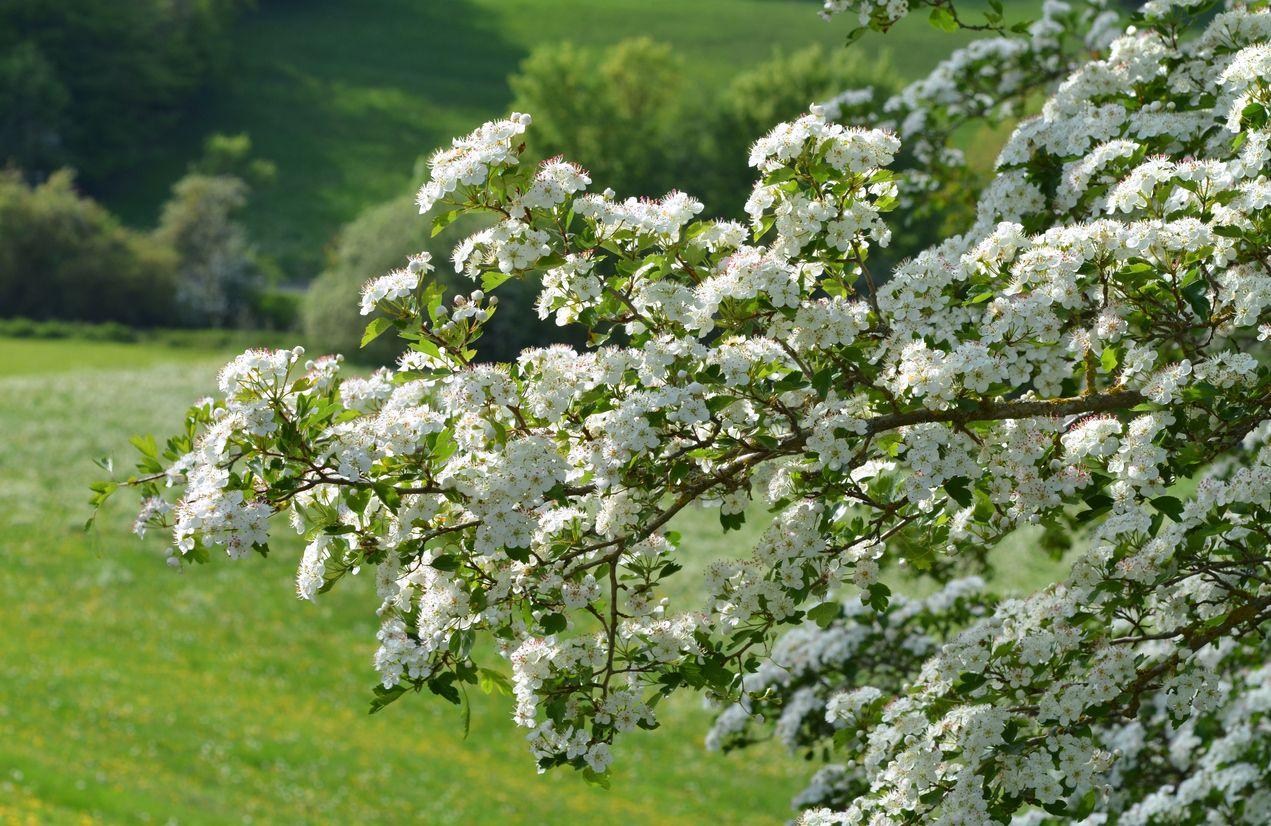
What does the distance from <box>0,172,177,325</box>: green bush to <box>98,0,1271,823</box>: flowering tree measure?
6376cm

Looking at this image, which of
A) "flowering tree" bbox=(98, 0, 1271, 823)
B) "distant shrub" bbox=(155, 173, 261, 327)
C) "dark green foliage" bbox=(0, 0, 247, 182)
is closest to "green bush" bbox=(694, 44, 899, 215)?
"distant shrub" bbox=(155, 173, 261, 327)

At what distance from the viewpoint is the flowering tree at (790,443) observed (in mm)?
4793

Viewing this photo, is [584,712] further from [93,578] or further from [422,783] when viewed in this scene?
[93,578]

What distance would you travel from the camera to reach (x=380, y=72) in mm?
96938

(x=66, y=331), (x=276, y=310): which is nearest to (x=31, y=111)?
(x=276, y=310)

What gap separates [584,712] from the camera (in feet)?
17.2

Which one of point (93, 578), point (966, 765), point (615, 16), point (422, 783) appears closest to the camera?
point (966, 765)

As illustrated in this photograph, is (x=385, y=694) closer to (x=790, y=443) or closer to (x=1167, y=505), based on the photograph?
(x=790, y=443)

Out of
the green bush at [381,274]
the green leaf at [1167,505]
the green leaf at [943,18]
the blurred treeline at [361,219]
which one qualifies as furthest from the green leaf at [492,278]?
the blurred treeline at [361,219]

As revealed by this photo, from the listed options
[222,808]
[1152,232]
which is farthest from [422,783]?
[1152,232]

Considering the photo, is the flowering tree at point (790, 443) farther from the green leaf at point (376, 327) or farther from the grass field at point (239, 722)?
the grass field at point (239, 722)

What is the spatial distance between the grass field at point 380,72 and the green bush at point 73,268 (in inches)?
464

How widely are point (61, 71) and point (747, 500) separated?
319ft

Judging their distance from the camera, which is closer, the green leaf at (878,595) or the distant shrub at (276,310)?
the green leaf at (878,595)
